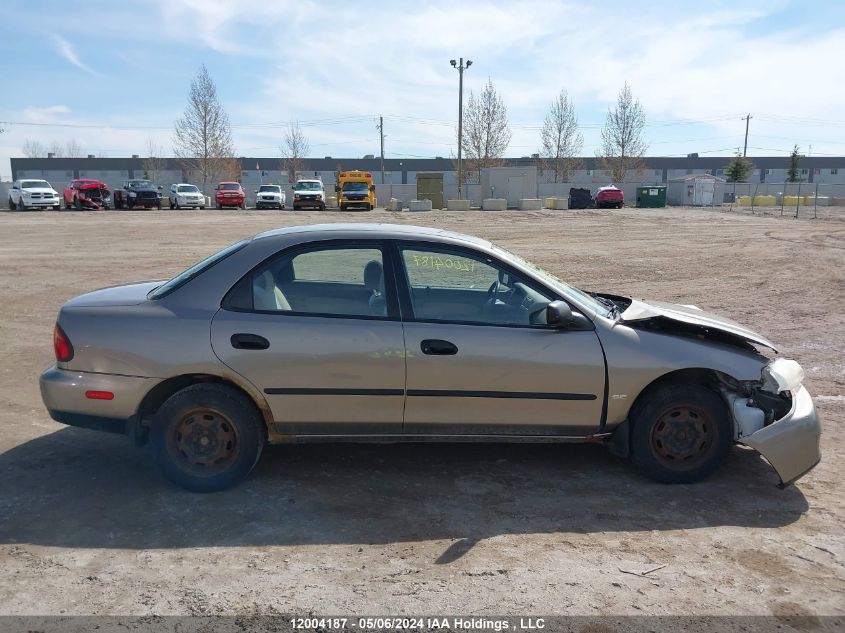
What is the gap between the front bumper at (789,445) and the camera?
4.18 m

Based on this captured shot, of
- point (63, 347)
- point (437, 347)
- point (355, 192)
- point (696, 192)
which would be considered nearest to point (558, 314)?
point (437, 347)

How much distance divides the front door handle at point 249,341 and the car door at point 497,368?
867 millimetres

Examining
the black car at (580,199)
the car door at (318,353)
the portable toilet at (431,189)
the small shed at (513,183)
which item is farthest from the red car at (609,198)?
the car door at (318,353)

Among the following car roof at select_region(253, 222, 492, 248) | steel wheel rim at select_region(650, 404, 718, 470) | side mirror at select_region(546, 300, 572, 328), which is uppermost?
car roof at select_region(253, 222, 492, 248)

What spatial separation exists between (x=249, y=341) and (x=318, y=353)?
423 mm

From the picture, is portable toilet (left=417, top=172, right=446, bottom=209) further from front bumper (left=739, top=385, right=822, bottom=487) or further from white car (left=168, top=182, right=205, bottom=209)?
front bumper (left=739, top=385, right=822, bottom=487)

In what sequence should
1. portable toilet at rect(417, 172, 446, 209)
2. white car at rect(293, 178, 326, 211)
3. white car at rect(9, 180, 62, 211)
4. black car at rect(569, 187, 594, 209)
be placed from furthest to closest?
portable toilet at rect(417, 172, 446, 209) → black car at rect(569, 187, 594, 209) → white car at rect(293, 178, 326, 211) → white car at rect(9, 180, 62, 211)

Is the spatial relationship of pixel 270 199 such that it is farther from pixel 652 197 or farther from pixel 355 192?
pixel 652 197

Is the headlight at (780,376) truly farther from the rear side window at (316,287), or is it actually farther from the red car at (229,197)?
the red car at (229,197)

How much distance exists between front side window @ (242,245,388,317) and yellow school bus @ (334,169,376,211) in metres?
37.1

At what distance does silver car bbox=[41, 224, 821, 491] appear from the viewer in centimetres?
414

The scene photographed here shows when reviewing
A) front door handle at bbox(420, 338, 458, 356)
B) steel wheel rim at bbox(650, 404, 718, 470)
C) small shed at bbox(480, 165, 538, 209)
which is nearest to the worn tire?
steel wheel rim at bbox(650, 404, 718, 470)

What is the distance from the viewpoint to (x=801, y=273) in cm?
1423

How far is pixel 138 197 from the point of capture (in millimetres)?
40531
